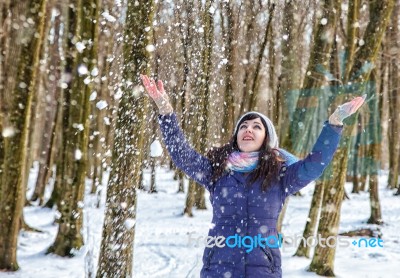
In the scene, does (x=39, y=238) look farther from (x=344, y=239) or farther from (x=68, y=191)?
(x=344, y=239)

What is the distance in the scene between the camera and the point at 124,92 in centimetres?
454

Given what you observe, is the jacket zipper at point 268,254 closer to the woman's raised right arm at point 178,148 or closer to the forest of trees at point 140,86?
the woman's raised right arm at point 178,148

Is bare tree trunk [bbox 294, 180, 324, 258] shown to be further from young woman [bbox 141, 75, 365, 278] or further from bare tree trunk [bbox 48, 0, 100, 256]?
young woman [bbox 141, 75, 365, 278]

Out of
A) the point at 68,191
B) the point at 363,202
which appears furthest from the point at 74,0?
the point at 363,202

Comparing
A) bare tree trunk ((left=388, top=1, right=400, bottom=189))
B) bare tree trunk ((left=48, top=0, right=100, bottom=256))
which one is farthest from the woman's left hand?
bare tree trunk ((left=388, top=1, right=400, bottom=189))

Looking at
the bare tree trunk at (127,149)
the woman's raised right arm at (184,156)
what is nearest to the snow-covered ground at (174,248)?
the bare tree trunk at (127,149)

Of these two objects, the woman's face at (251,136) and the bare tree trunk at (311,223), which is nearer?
the woman's face at (251,136)

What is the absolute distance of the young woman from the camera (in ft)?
8.48

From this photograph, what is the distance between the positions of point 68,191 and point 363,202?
47.1 feet

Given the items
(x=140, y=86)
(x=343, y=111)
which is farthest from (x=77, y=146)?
(x=343, y=111)

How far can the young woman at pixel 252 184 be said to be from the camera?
2.59 m

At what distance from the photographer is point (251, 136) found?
112 inches

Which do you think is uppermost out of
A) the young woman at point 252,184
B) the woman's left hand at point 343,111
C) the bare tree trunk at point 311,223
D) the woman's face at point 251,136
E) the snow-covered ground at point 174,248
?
the woman's left hand at point 343,111

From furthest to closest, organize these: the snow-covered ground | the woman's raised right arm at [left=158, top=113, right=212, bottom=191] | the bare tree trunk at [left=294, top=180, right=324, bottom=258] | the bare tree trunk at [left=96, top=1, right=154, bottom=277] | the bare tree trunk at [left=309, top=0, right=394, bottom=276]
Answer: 1. the bare tree trunk at [left=294, top=180, right=324, bottom=258]
2. the snow-covered ground
3. the bare tree trunk at [left=309, top=0, right=394, bottom=276]
4. the bare tree trunk at [left=96, top=1, right=154, bottom=277]
5. the woman's raised right arm at [left=158, top=113, right=212, bottom=191]
